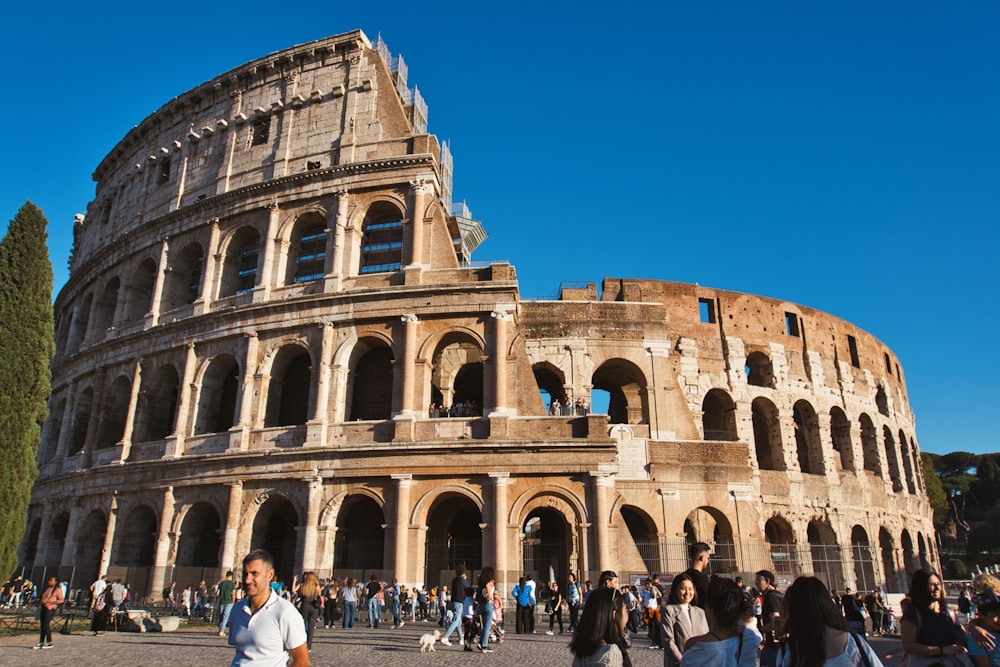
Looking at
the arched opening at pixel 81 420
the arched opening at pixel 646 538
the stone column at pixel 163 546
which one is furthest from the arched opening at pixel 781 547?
the arched opening at pixel 81 420

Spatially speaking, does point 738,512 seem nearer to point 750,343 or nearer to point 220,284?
point 750,343

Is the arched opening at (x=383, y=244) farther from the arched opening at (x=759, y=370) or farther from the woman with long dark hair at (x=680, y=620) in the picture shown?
the woman with long dark hair at (x=680, y=620)

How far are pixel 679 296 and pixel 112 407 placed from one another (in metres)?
19.7

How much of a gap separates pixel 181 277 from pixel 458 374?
1012 cm

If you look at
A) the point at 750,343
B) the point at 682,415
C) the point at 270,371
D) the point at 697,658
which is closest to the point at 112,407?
the point at 270,371

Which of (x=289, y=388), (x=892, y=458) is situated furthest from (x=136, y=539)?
(x=892, y=458)

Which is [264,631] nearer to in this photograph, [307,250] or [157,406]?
[157,406]

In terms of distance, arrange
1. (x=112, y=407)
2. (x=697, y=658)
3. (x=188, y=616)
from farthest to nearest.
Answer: (x=112, y=407) → (x=188, y=616) → (x=697, y=658)

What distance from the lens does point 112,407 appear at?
23219mm

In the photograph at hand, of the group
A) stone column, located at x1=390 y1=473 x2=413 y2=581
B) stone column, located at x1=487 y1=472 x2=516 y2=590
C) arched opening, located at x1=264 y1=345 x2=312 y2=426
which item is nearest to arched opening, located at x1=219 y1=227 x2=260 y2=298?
arched opening, located at x1=264 y1=345 x2=312 y2=426

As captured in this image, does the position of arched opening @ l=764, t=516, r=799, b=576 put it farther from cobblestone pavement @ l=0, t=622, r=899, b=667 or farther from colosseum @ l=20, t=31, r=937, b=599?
cobblestone pavement @ l=0, t=622, r=899, b=667

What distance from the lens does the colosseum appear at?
1741 cm

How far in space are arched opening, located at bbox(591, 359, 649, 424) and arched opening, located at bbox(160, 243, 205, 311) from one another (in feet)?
45.0

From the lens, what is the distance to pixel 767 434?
25.2m
